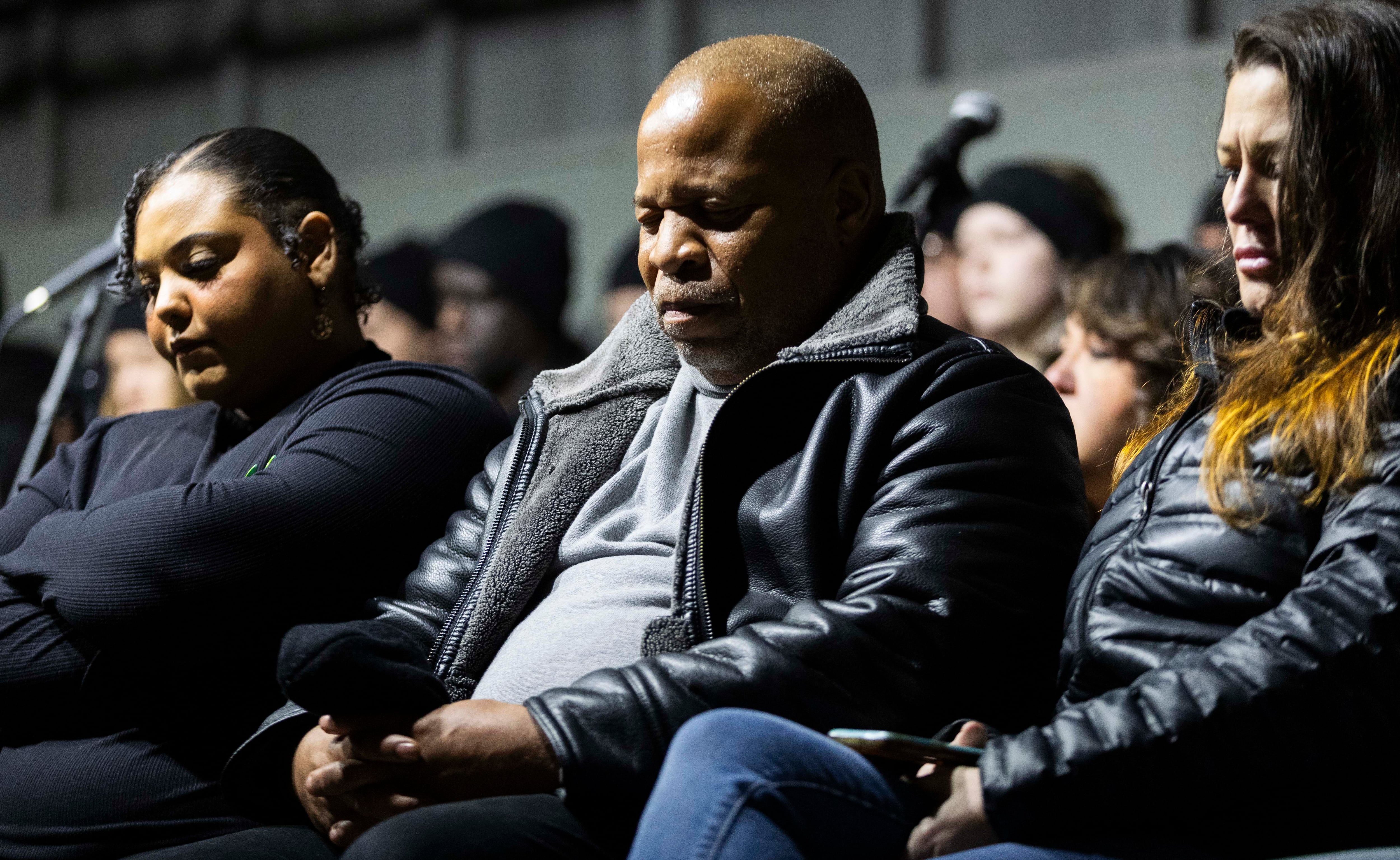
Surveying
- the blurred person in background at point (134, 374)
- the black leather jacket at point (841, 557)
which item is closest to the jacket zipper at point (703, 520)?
the black leather jacket at point (841, 557)

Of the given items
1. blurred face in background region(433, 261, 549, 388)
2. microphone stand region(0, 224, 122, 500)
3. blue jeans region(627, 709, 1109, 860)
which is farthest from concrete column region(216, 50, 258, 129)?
blue jeans region(627, 709, 1109, 860)

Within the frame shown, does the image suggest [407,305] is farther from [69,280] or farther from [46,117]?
[46,117]

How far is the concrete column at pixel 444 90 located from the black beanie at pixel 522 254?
1.68 m

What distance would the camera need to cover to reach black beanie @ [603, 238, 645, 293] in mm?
4406

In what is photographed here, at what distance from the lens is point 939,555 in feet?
4.69

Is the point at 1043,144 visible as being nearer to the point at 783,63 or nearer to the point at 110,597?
the point at 783,63

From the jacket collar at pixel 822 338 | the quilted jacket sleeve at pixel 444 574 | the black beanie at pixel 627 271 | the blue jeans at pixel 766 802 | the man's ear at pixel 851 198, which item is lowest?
the black beanie at pixel 627 271

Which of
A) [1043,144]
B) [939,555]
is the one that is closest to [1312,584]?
[939,555]

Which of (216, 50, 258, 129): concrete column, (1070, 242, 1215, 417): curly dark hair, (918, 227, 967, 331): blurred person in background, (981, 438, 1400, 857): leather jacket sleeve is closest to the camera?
(981, 438, 1400, 857): leather jacket sleeve

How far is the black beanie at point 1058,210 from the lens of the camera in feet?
10.5

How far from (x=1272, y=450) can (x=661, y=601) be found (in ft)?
2.14

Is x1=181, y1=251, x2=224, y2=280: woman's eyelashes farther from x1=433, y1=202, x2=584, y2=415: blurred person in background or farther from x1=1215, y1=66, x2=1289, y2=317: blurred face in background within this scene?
x1=433, y1=202, x2=584, y2=415: blurred person in background

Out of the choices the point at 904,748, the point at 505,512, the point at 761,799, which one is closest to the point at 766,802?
the point at 761,799

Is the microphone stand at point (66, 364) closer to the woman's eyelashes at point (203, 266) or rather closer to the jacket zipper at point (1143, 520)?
the woman's eyelashes at point (203, 266)
